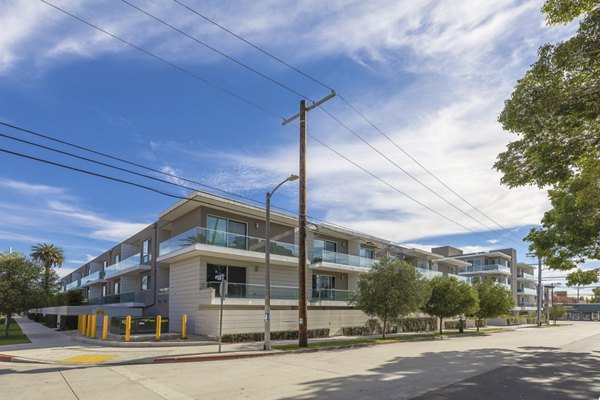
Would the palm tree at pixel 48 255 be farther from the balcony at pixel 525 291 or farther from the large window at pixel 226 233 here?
the balcony at pixel 525 291

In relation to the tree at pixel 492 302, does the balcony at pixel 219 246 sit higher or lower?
higher

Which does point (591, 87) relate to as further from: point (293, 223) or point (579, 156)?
point (293, 223)

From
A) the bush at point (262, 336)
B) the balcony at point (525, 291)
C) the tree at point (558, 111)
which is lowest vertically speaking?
the balcony at point (525, 291)

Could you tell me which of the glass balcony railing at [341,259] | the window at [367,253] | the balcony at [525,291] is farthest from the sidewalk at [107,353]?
the balcony at [525,291]

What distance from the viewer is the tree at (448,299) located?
3269 cm

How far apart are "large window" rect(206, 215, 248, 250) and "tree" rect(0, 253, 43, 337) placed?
11.1 meters

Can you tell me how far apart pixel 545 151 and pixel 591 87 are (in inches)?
84.0

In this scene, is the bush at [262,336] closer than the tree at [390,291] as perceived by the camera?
Yes

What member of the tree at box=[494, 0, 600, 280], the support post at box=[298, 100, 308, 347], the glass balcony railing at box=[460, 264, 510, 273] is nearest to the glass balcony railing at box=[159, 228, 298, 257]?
the support post at box=[298, 100, 308, 347]

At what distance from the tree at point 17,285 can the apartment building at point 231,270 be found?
5290 millimetres

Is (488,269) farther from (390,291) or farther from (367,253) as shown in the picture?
(390,291)

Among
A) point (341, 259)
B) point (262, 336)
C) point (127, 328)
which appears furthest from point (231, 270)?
point (341, 259)

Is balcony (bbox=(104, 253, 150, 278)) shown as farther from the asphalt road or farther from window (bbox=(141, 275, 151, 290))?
the asphalt road

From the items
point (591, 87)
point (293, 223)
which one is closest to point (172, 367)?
point (591, 87)
